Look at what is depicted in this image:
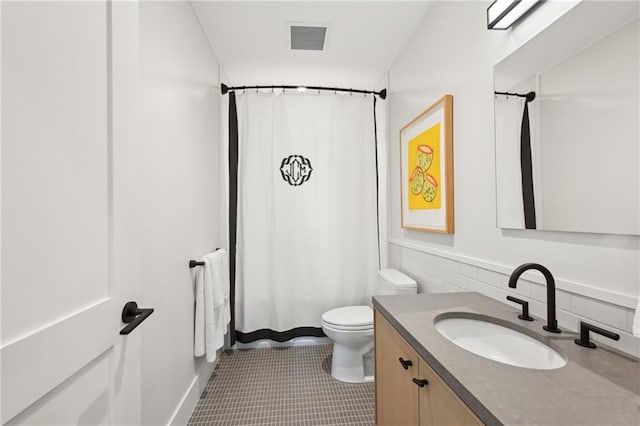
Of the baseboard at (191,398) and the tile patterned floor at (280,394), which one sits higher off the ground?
the baseboard at (191,398)

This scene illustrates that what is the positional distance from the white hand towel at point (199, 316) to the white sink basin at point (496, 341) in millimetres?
1375

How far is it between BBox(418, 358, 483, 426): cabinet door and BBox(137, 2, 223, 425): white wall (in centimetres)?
109

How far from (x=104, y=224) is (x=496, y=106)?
150cm

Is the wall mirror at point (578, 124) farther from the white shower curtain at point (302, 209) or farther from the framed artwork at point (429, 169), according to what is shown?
the white shower curtain at point (302, 209)

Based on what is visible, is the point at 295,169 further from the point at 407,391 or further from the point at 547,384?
the point at 547,384

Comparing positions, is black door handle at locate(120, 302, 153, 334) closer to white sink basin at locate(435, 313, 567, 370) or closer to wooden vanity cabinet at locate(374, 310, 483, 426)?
wooden vanity cabinet at locate(374, 310, 483, 426)

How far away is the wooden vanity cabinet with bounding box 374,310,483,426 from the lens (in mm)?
744

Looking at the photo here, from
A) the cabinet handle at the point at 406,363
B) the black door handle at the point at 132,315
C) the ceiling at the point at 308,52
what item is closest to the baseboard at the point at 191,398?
the black door handle at the point at 132,315

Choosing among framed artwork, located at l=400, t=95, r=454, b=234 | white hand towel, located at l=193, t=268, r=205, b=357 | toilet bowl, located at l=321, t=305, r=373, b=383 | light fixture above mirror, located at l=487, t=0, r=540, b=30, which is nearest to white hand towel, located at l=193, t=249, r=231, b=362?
white hand towel, located at l=193, t=268, r=205, b=357

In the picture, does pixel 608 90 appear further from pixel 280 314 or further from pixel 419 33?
pixel 280 314

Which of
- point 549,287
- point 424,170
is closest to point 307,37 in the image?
point 424,170

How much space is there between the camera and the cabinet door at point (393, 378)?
0.98 m

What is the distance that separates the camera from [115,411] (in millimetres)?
774

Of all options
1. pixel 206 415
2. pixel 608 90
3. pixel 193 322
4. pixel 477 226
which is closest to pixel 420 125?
pixel 477 226
